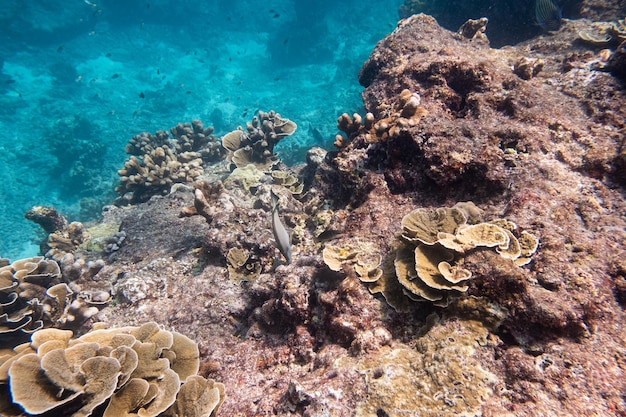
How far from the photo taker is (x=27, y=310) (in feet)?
11.7

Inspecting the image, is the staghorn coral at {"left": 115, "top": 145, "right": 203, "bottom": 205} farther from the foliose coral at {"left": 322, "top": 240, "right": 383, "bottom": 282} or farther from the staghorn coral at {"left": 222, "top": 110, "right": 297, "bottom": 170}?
the foliose coral at {"left": 322, "top": 240, "right": 383, "bottom": 282}

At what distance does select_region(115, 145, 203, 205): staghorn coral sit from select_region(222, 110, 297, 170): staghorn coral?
5.54 ft

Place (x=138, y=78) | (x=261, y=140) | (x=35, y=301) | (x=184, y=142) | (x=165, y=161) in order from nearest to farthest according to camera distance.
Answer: (x=35, y=301)
(x=261, y=140)
(x=165, y=161)
(x=184, y=142)
(x=138, y=78)

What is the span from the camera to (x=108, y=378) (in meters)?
2.19

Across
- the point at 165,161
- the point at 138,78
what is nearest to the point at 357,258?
the point at 165,161

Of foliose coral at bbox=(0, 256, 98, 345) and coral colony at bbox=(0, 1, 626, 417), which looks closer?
coral colony at bbox=(0, 1, 626, 417)

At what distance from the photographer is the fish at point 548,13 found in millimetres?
6994

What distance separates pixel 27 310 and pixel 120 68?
4684cm

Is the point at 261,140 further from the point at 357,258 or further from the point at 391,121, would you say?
the point at 357,258

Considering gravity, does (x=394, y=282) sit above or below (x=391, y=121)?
below

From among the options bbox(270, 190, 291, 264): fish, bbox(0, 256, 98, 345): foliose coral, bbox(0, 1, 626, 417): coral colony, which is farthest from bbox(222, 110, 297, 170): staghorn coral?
bbox(270, 190, 291, 264): fish

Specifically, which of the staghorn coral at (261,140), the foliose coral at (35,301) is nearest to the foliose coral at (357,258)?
the foliose coral at (35,301)

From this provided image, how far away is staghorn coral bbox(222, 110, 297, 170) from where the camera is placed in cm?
780

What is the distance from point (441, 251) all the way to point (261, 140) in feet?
20.1
